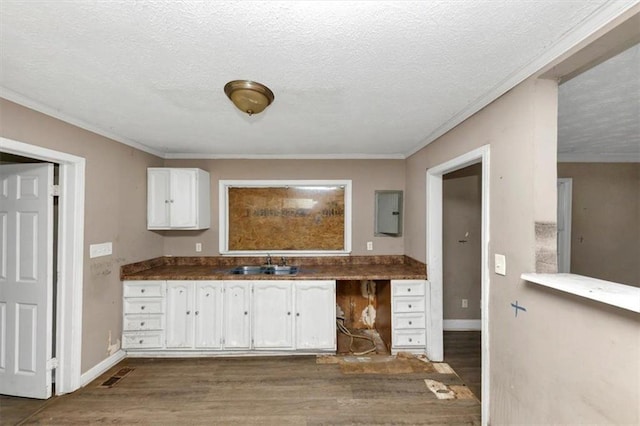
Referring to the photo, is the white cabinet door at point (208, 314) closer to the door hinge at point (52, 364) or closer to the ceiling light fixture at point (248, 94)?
the door hinge at point (52, 364)

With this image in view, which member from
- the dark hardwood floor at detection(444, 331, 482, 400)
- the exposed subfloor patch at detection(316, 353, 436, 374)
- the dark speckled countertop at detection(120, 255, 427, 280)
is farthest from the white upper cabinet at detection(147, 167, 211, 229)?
the dark hardwood floor at detection(444, 331, 482, 400)

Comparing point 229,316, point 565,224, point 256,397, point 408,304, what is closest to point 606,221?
point 565,224

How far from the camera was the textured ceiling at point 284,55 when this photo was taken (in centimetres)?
107

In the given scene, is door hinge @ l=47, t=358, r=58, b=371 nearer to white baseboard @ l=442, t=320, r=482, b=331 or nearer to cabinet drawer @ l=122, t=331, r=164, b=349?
cabinet drawer @ l=122, t=331, r=164, b=349

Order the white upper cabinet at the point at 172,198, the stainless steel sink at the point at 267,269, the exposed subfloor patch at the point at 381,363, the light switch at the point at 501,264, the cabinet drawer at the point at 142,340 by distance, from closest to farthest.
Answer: the light switch at the point at 501,264 → the exposed subfloor patch at the point at 381,363 → the cabinet drawer at the point at 142,340 → the white upper cabinet at the point at 172,198 → the stainless steel sink at the point at 267,269

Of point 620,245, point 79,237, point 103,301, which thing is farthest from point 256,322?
point 620,245

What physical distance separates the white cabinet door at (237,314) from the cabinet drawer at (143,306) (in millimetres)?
731

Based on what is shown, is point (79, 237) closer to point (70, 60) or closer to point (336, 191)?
point (70, 60)

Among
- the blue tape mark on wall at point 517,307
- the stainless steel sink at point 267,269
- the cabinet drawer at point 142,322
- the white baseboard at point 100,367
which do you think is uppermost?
the blue tape mark on wall at point 517,307

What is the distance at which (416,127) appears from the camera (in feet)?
8.20

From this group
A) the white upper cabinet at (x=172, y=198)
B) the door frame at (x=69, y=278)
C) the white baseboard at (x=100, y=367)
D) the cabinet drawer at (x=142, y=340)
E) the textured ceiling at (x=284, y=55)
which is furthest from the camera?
the white upper cabinet at (x=172, y=198)

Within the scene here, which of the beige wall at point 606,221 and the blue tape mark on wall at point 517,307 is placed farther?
the beige wall at point 606,221

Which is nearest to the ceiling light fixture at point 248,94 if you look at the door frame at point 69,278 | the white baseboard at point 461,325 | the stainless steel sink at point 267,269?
the door frame at point 69,278

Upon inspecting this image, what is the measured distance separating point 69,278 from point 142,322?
2.95 feet
